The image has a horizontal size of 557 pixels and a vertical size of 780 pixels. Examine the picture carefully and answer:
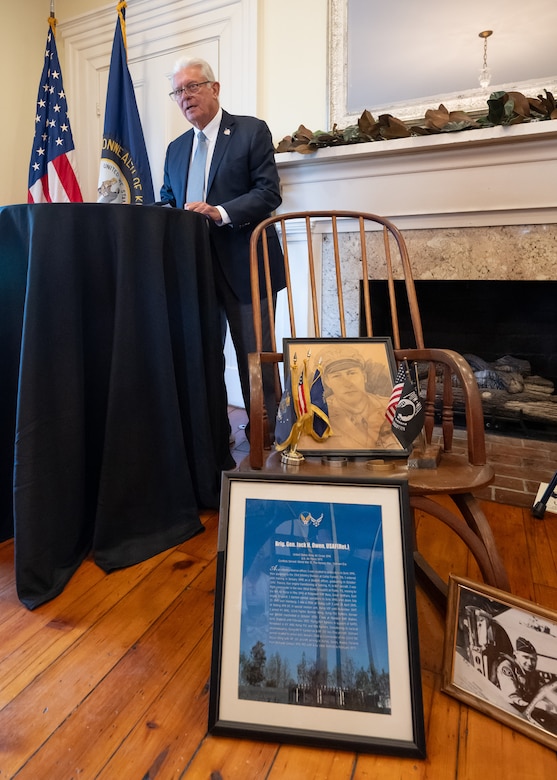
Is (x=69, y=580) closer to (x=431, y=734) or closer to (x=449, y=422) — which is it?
(x=431, y=734)

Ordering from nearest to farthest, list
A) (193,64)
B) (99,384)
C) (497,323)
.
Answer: (99,384), (193,64), (497,323)

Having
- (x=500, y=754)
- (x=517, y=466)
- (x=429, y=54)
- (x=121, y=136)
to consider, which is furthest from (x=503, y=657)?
(x=121, y=136)

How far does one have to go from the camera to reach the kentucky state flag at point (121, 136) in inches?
98.3

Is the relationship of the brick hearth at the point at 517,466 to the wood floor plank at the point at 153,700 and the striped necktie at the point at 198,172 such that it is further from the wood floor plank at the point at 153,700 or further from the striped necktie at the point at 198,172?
the striped necktie at the point at 198,172

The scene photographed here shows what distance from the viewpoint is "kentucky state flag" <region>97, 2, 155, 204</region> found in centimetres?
250

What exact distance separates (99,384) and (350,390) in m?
0.67

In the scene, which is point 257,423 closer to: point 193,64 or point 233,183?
point 233,183

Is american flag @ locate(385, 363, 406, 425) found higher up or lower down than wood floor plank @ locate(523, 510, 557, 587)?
higher up

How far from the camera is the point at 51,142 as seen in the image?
2.67 m

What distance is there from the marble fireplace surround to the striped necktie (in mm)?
363

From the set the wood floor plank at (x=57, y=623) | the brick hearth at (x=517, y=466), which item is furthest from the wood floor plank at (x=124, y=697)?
the brick hearth at (x=517, y=466)

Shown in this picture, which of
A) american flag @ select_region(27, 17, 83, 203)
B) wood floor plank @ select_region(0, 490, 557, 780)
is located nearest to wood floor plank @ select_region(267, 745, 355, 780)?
wood floor plank @ select_region(0, 490, 557, 780)

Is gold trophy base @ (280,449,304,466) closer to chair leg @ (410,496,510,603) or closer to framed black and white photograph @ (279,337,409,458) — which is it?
framed black and white photograph @ (279,337,409,458)

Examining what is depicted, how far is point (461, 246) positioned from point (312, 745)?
180 cm
